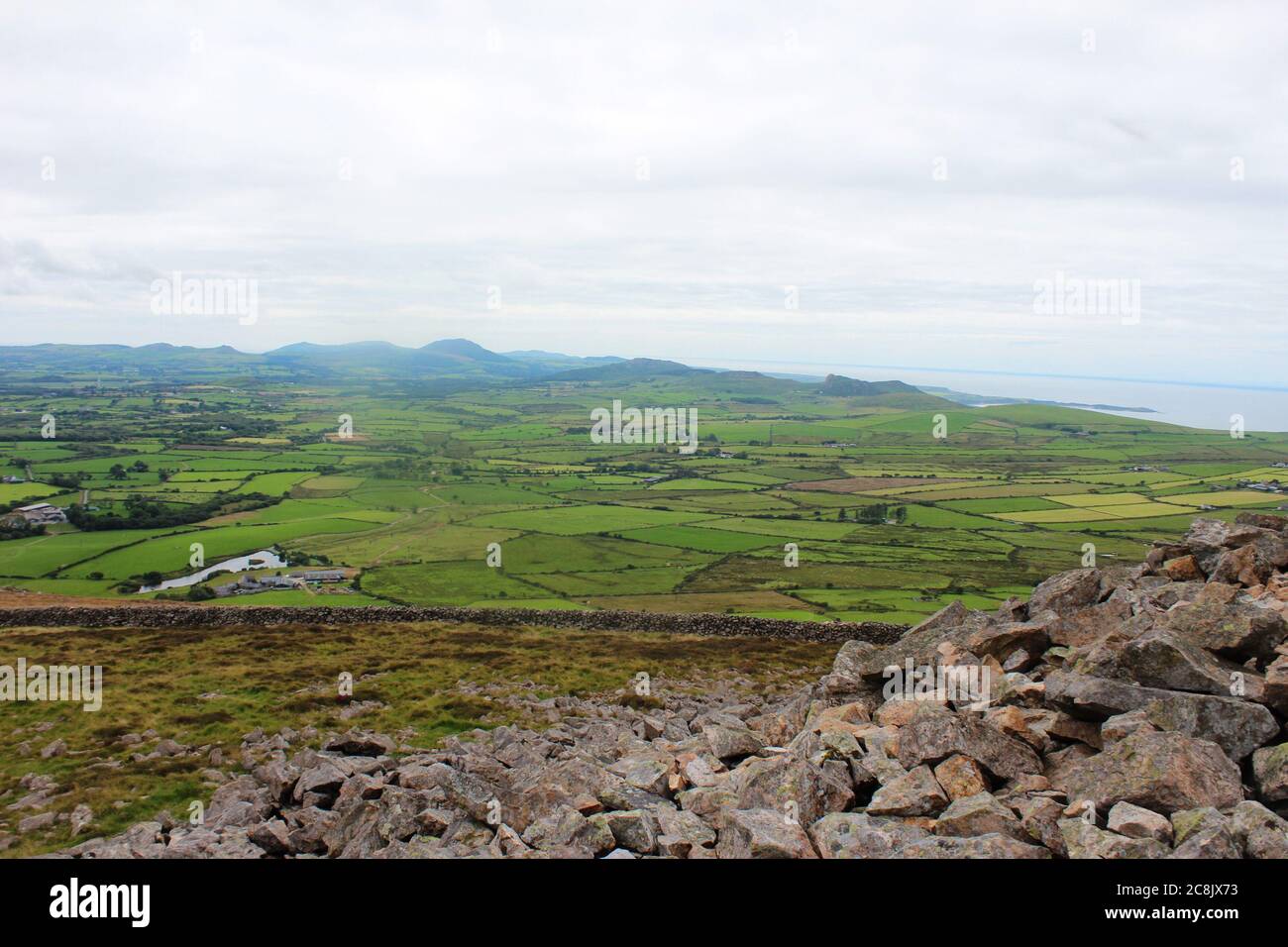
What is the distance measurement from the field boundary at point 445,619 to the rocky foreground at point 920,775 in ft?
48.1

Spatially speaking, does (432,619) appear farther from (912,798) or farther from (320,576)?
(320,576)

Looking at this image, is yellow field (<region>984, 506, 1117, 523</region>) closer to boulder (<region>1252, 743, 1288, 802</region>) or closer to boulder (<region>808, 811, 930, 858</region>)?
boulder (<region>1252, 743, 1288, 802</region>)

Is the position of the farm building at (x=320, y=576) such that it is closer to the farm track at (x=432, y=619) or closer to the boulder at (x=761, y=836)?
the farm track at (x=432, y=619)

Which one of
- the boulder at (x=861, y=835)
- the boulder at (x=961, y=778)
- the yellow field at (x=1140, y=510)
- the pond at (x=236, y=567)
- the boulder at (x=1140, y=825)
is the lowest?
the pond at (x=236, y=567)

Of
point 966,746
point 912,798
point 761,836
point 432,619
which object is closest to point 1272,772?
point 966,746

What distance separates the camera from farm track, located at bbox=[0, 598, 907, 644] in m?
32.0

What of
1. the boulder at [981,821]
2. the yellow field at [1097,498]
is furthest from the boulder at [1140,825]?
the yellow field at [1097,498]

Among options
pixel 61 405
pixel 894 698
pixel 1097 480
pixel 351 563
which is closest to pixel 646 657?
pixel 894 698

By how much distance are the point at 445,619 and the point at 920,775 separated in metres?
26.7

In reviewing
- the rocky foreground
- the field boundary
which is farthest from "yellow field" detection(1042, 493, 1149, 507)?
the rocky foreground

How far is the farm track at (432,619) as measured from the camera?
105 feet

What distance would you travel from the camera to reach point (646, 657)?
28594mm

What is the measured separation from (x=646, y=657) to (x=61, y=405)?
210169 millimetres

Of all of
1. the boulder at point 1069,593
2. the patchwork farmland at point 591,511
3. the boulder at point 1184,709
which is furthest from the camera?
the patchwork farmland at point 591,511
